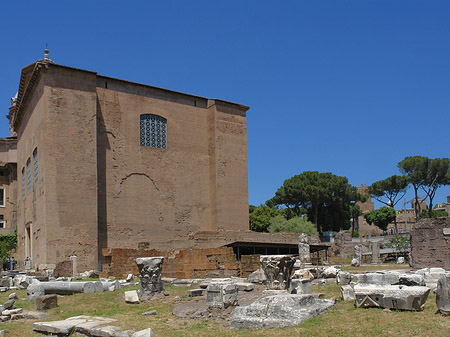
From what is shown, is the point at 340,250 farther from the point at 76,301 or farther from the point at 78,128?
the point at 76,301

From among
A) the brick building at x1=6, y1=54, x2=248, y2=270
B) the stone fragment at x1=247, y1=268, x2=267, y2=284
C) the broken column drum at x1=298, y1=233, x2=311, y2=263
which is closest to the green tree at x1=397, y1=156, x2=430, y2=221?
the brick building at x1=6, y1=54, x2=248, y2=270

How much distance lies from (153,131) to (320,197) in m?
25.6

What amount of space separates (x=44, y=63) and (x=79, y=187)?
6.04 meters

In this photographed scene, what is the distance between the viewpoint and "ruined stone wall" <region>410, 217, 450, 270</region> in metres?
15.0

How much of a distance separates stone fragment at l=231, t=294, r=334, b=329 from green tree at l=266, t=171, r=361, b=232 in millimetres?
40178

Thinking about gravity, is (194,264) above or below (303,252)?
below

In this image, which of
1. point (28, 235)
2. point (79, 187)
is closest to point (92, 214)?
point (79, 187)

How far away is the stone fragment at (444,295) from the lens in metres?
7.11

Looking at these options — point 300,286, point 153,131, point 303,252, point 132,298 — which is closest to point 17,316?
point 132,298

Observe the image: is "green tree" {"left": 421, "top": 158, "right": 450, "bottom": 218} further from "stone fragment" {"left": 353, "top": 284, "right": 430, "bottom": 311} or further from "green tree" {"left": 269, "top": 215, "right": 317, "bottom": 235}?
"stone fragment" {"left": 353, "top": 284, "right": 430, "bottom": 311}

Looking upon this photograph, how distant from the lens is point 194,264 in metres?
18.2

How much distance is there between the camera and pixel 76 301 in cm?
1170

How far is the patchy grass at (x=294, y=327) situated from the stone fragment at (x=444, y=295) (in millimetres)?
182

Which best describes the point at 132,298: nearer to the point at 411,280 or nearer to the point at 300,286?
the point at 300,286
